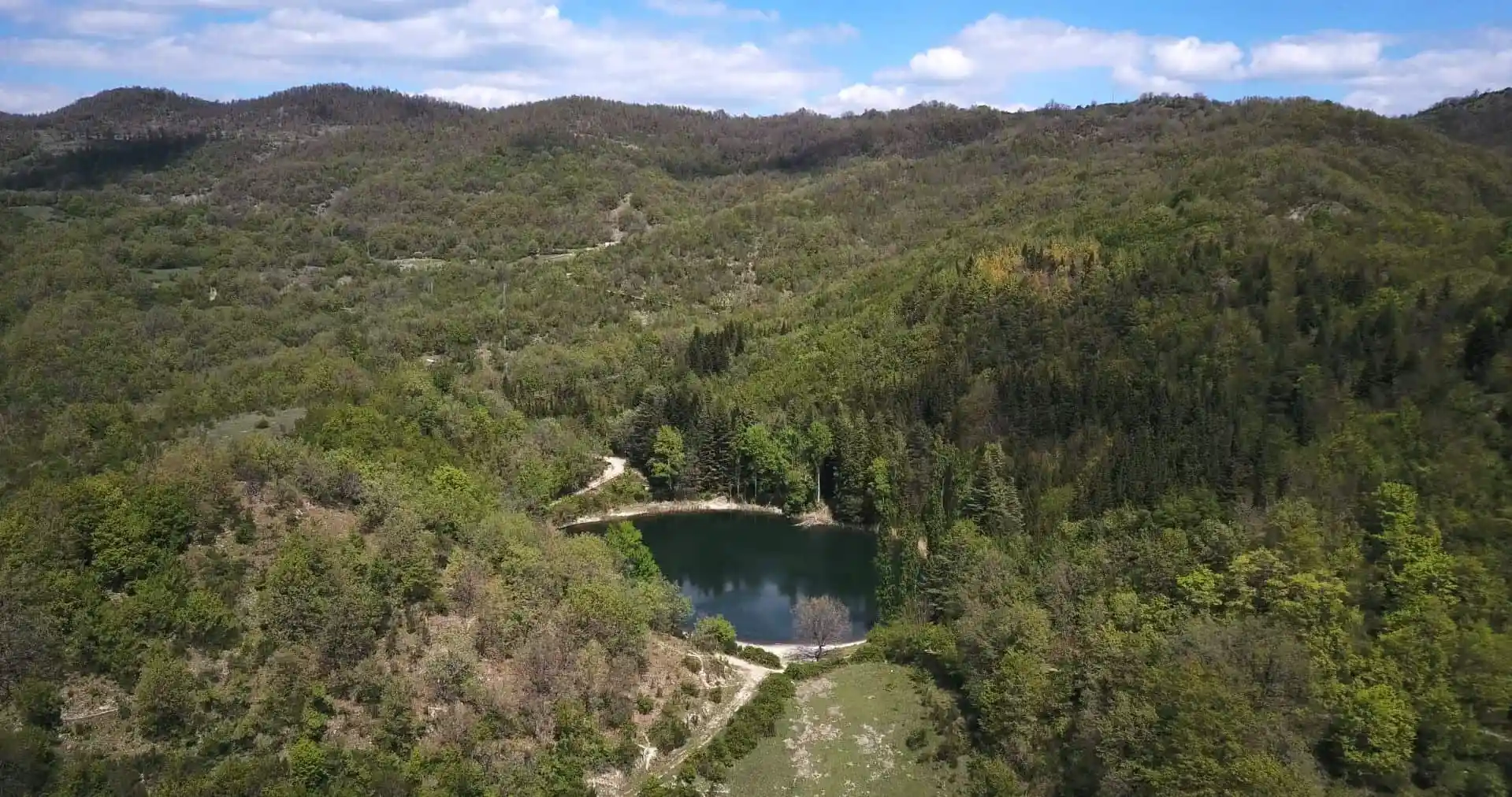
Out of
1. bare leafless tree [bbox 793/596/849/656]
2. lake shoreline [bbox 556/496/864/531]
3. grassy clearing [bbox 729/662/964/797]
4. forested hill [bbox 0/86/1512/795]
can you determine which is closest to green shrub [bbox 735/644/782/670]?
bare leafless tree [bbox 793/596/849/656]

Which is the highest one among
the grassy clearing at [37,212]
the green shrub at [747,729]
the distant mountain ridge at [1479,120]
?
the distant mountain ridge at [1479,120]

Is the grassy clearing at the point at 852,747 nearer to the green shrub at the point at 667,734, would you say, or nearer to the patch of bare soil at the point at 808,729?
the patch of bare soil at the point at 808,729

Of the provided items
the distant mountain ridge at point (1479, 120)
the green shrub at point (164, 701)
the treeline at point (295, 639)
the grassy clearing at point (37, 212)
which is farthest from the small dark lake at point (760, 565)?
the distant mountain ridge at point (1479, 120)

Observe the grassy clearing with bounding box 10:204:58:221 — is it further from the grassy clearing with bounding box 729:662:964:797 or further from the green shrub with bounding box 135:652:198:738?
the grassy clearing with bounding box 729:662:964:797

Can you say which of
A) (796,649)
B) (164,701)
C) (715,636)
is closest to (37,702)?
(164,701)

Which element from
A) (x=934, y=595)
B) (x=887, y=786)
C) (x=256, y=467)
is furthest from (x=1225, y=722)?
(x=256, y=467)
